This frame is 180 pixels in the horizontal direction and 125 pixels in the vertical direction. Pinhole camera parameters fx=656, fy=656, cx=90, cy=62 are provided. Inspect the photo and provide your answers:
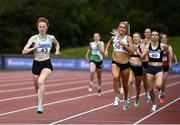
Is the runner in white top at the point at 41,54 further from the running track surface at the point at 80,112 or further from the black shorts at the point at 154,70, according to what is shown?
the black shorts at the point at 154,70

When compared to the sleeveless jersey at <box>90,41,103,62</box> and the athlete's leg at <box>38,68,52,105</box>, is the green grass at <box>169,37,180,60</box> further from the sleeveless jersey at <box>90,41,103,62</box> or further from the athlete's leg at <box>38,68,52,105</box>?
the athlete's leg at <box>38,68,52,105</box>

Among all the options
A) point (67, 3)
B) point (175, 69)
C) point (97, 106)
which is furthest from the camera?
point (67, 3)

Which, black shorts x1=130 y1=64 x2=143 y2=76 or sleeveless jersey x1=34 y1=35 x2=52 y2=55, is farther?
black shorts x1=130 y1=64 x2=143 y2=76

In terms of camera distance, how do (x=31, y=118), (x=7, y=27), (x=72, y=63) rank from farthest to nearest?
(x=7, y=27) → (x=72, y=63) → (x=31, y=118)

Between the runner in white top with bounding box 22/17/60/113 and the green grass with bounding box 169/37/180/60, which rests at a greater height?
the runner in white top with bounding box 22/17/60/113

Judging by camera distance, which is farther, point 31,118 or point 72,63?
point 72,63

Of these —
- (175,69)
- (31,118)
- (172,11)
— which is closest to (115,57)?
(31,118)

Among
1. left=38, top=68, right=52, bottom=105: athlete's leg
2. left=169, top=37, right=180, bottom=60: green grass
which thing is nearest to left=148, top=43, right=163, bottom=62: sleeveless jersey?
left=38, top=68, right=52, bottom=105: athlete's leg

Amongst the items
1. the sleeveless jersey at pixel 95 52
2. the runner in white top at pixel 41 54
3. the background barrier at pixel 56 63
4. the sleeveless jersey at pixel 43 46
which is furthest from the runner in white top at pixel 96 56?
the background barrier at pixel 56 63

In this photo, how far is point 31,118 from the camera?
13195 mm

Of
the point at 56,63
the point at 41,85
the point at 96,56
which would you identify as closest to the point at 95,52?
the point at 96,56

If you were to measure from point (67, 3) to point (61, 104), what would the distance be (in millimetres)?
62153

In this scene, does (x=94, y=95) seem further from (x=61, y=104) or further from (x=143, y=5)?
(x=143, y=5)

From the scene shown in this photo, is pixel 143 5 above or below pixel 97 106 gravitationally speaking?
above
